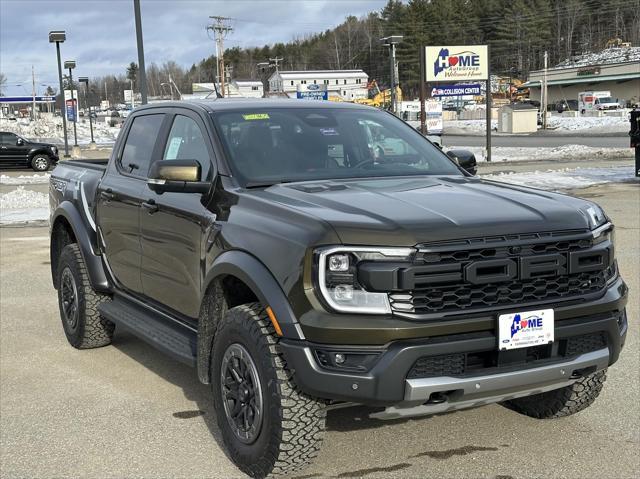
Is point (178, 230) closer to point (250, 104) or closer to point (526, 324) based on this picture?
point (250, 104)

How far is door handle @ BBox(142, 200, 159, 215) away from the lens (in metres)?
4.88

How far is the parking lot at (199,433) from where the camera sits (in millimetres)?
3941

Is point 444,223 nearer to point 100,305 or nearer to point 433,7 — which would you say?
point 100,305

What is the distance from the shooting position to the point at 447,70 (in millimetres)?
28797

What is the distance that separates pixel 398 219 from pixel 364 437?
1.45m

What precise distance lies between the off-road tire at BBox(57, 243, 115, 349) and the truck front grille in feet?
10.9

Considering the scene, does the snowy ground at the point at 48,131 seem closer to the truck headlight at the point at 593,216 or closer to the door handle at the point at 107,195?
the door handle at the point at 107,195

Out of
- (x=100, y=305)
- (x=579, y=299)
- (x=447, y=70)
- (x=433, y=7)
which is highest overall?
(x=433, y=7)

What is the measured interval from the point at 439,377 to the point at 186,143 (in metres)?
2.39

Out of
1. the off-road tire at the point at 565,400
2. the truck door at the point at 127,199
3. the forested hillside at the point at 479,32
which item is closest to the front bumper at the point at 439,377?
the off-road tire at the point at 565,400

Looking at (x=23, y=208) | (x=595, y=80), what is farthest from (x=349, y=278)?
(x=595, y=80)

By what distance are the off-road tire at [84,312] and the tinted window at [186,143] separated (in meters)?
1.39

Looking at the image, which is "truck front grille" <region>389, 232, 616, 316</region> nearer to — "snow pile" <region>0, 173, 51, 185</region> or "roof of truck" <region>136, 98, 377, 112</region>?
"roof of truck" <region>136, 98, 377, 112</region>

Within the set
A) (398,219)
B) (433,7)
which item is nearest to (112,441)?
(398,219)
